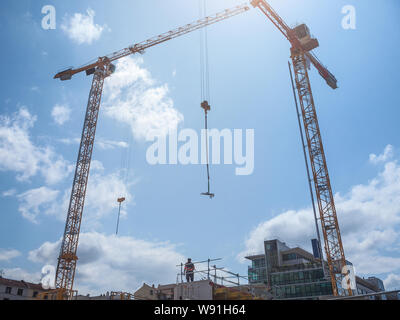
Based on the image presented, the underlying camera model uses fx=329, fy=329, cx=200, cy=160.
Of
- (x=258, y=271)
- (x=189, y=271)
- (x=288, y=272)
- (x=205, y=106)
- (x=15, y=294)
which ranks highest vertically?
(x=205, y=106)

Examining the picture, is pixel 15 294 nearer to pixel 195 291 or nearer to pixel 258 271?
pixel 258 271

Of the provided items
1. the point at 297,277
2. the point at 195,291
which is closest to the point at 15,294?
the point at 297,277

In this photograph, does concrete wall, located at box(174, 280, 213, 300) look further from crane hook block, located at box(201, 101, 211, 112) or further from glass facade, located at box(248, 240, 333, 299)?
glass facade, located at box(248, 240, 333, 299)

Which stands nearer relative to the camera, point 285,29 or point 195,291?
point 195,291

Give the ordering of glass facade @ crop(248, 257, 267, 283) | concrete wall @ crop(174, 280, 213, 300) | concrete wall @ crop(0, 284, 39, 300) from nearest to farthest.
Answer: concrete wall @ crop(174, 280, 213, 300)
concrete wall @ crop(0, 284, 39, 300)
glass facade @ crop(248, 257, 267, 283)

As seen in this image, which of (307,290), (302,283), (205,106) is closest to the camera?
(205,106)

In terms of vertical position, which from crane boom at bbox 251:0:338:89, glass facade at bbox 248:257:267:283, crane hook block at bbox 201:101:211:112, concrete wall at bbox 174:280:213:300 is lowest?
concrete wall at bbox 174:280:213:300

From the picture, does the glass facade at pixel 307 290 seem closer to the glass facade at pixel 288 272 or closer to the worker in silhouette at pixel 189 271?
the glass facade at pixel 288 272

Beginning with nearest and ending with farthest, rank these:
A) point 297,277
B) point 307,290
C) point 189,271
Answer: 1. point 189,271
2. point 307,290
3. point 297,277

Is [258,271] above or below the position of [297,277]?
above

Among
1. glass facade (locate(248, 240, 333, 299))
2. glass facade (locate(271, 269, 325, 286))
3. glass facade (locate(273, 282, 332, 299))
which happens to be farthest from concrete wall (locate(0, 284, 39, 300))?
glass facade (locate(271, 269, 325, 286))

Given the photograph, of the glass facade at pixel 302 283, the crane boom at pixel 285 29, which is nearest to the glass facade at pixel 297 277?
the glass facade at pixel 302 283

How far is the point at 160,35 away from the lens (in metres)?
61.7

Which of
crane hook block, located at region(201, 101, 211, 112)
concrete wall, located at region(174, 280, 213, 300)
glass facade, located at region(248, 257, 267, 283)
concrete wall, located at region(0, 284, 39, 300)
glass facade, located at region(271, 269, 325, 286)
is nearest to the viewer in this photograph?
concrete wall, located at region(174, 280, 213, 300)
